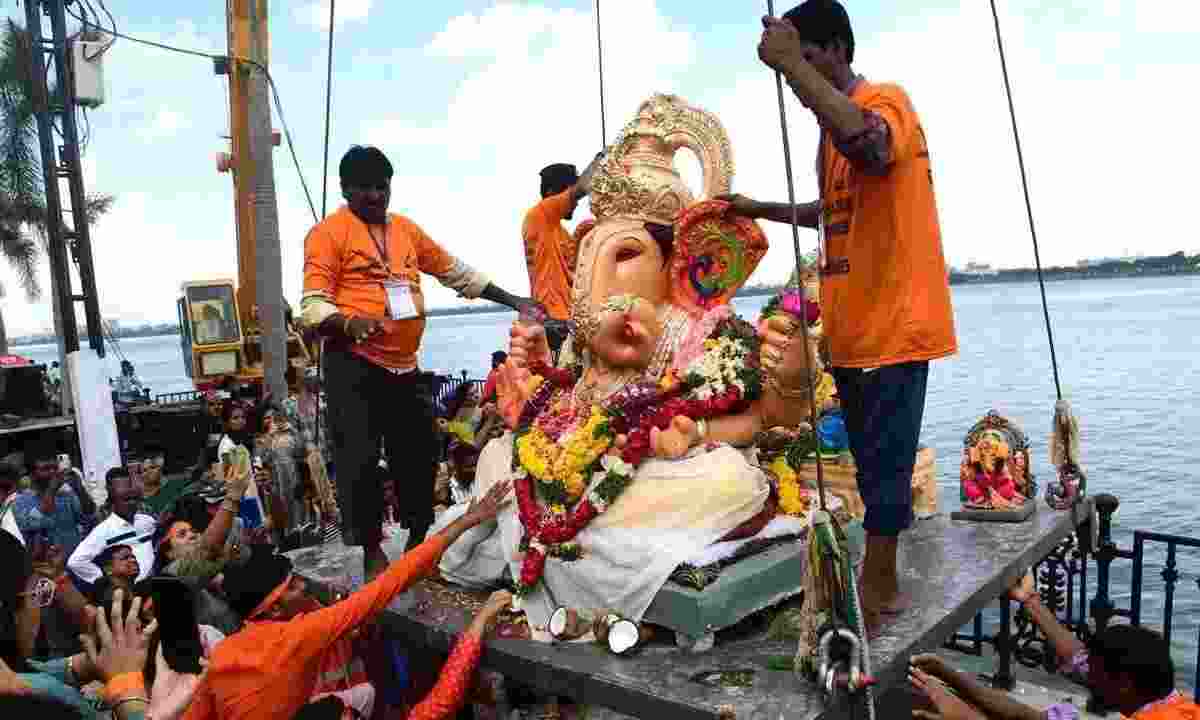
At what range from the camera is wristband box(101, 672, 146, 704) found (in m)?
2.98

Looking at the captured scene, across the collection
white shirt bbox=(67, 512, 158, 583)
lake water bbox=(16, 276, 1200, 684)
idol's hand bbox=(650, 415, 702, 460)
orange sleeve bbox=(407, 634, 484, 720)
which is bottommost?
lake water bbox=(16, 276, 1200, 684)

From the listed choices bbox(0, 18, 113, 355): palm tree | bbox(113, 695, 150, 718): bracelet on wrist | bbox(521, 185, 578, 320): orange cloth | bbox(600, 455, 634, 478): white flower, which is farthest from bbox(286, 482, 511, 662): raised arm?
bbox(0, 18, 113, 355): palm tree

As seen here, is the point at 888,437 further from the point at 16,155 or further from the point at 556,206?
the point at 16,155

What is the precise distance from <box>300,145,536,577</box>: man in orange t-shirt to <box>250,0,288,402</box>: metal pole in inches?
286

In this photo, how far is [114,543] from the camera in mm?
5078

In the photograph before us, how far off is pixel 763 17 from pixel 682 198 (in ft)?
5.54

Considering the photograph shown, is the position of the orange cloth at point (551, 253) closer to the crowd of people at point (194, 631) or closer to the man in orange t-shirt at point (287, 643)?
the crowd of people at point (194, 631)

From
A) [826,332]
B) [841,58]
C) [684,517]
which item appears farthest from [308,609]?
[841,58]

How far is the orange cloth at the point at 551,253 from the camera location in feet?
18.1

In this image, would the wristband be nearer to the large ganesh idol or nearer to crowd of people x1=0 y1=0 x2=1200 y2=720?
crowd of people x1=0 y1=0 x2=1200 y2=720

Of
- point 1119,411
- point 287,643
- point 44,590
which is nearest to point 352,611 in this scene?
point 287,643

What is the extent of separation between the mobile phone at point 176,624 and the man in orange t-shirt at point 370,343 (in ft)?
4.54

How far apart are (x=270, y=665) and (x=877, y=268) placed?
7.88 feet

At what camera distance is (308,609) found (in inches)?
144
